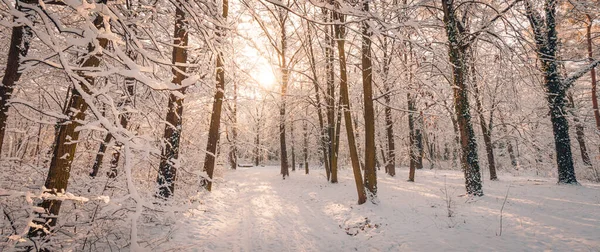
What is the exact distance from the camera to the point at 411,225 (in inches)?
257

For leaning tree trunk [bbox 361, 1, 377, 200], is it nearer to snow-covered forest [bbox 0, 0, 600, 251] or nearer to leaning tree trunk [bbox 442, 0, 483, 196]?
snow-covered forest [bbox 0, 0, 600, 251]

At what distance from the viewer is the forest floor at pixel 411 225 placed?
17.0 feet

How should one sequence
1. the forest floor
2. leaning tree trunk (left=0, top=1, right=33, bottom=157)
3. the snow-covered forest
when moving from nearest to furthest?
the snow-covered forest, leaning tree trunk (left=0, top=1, right=33, bottom=157), the forest floor

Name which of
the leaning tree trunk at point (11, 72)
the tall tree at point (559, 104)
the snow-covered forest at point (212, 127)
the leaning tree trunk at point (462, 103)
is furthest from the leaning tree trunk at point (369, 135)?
the leaning tree trunk at point (11, 72)

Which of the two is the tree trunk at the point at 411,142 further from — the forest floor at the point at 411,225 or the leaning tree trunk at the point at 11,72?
the leaning tree trunk at the point at 11,72

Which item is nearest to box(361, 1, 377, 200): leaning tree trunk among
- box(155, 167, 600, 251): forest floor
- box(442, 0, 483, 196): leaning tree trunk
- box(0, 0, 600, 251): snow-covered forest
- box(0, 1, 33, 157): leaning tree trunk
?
box(0, 0, 600, 251): snow-covered forest

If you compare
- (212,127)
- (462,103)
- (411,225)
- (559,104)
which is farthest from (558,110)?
(212,127)

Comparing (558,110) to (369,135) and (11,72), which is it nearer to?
(369,135)

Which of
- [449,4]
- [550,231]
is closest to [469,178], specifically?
[550,231]

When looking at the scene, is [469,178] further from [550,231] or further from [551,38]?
[551,38]

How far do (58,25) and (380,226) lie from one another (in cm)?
704

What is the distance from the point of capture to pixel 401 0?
14742 millimetres

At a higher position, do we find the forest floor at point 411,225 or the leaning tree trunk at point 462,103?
the leaning tree trunk at point 462,103

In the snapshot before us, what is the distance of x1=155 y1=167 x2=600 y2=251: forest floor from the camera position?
519cm
